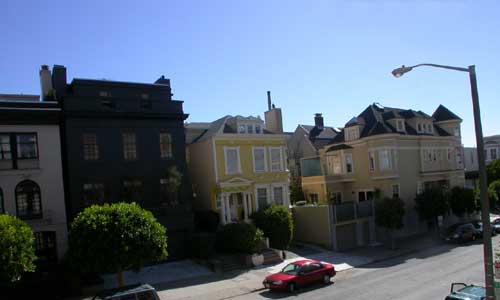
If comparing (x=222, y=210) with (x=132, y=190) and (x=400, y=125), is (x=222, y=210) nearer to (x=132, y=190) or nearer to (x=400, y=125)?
(x=132, y=190)

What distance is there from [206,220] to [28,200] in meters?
11.8

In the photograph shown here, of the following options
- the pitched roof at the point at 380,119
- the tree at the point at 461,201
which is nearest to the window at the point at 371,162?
the pitched roof at the point at 380,119

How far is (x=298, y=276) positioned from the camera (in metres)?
21.1

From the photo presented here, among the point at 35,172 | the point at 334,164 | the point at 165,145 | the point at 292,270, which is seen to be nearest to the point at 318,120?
the point at 334,164

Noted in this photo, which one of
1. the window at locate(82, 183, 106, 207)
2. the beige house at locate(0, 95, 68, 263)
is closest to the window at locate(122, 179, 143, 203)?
the window at locate(82, 183, 106, 207)

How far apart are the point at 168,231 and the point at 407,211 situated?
78.5 feet

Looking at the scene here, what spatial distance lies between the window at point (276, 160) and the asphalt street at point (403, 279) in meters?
10.6

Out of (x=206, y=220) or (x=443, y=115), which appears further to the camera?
(x=443, y=115)

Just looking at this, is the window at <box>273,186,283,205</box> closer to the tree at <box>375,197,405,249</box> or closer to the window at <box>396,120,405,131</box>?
the tree at <box>375,197,405,249</box>

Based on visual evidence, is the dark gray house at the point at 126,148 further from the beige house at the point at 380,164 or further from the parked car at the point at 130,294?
the beige house at the point at 380,164

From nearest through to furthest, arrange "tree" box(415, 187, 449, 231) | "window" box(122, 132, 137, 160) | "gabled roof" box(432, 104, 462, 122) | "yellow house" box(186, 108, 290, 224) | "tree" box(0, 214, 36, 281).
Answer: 1. "tree" box(0, 214, 36, 281)
2. "window" box(122, 132, 137, 160)
3. "yellow house" box(186, 108, 290, 224)
4. "tree" box(415, 187, 449, 231)
5. "gabled roof" box(432, 104, 462, 122)

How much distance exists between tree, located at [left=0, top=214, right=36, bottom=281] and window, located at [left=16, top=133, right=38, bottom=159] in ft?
22.0

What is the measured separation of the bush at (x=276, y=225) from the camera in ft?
96.6

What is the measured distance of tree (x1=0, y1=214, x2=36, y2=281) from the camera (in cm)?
1659
